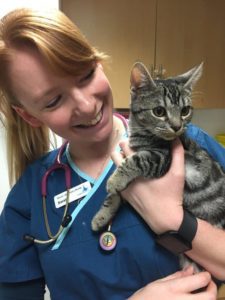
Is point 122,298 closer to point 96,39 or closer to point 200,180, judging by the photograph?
point 200,180

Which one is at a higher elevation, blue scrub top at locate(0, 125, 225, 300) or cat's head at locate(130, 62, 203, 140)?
→ cat's head at locate(130, 62, 203, 140)

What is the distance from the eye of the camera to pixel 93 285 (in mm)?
838

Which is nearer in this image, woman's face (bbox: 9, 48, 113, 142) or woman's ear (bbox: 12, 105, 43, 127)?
woman's face (bbox: 9, 48, 113, 142)

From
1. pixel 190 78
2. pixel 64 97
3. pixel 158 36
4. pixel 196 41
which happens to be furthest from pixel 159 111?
pixel 196 41

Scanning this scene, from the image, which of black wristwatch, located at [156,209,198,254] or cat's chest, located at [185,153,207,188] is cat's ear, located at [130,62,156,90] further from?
black wristwatch, located at [156,209,198,254]

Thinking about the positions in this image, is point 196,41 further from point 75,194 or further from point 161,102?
point 75,194

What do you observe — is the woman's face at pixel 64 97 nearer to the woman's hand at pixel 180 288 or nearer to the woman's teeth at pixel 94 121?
the woman's teeth at pixel 94 121

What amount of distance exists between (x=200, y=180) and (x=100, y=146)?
0.29m

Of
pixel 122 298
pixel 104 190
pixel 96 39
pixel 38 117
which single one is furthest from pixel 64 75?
pixel 96 39

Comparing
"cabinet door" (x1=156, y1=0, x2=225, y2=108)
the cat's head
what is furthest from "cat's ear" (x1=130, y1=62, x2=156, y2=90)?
"cabinet door" (x1=156, y1=0, x2=225, y2=108)

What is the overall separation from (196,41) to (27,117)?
1544mm

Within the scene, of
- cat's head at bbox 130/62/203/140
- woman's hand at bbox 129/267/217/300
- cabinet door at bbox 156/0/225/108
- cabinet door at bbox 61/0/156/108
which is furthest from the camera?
cabinet door at bbox 156/0/225/108

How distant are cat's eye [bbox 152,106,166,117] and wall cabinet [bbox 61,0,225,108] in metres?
0.95

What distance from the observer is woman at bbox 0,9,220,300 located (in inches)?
31.4
